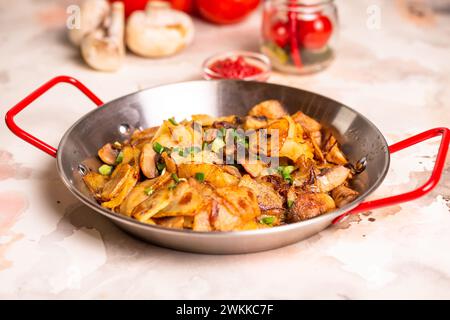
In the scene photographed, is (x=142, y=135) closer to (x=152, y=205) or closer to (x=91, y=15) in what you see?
(x=152, y=205)

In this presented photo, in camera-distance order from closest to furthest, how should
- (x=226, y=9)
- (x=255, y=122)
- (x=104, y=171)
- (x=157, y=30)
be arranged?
(x=104, y=171), (x=255, y=122), (x=157, y=30), (x=226, y=9)

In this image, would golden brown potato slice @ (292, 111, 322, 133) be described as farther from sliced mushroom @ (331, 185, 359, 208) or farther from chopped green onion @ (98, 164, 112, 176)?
chopped green onion @ (98, 164, 112, 176)

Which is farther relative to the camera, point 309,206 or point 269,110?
point 269,110

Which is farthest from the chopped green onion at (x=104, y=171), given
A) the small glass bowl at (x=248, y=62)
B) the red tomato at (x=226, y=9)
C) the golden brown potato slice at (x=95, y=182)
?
the red tomato at (x=226, y=9)

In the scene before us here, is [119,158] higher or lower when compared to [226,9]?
lower

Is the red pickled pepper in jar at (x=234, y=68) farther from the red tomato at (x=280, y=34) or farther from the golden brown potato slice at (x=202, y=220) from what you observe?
the golden brown potato slice at (x=202, y=220)

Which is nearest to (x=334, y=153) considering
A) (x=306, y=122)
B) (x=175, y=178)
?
(x=306, y=122)
